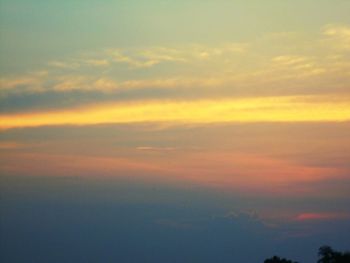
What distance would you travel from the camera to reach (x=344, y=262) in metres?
97.6

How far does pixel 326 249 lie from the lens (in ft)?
333

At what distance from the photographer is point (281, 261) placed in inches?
4092

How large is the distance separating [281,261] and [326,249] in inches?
230

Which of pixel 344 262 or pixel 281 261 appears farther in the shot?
pixel 281 261

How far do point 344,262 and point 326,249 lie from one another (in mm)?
4208

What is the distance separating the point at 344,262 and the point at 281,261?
9.01 meters
